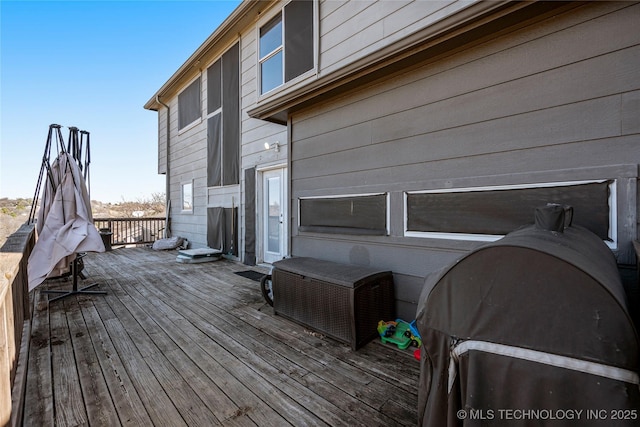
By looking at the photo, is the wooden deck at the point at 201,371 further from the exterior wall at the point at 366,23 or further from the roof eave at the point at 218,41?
the roof eave at the point at 218,41

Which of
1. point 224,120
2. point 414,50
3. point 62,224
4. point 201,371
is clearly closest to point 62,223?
point 62,224

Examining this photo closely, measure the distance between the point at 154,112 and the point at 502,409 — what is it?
11648 millimetres

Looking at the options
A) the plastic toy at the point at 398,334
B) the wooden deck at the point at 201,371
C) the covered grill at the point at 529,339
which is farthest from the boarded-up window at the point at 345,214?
the covered grill at the point at 529,339

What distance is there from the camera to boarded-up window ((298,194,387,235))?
2820mm

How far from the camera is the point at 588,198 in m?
1.74

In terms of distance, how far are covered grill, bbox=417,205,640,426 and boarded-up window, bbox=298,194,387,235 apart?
5.60ft

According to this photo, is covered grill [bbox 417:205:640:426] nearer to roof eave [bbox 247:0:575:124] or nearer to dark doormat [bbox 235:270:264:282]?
roof eave [bbox 247:0:575:124]

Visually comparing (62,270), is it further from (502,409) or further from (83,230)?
(502,409)

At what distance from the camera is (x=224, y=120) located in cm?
621

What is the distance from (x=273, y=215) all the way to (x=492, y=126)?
3.83m

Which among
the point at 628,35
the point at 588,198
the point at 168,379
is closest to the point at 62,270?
the point at 168,379

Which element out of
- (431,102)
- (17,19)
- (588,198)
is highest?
(17,19)

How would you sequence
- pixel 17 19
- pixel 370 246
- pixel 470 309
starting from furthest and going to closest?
pixel 17 19, pixel 370 246, pixel 470 309

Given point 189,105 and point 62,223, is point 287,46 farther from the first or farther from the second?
point 189,105
